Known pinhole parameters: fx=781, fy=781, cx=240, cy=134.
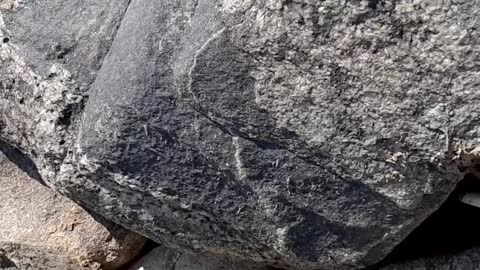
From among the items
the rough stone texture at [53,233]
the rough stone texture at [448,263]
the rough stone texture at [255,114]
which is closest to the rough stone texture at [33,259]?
the rough stone texture at [53,233]

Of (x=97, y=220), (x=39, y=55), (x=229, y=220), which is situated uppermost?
(x=39, y=55)

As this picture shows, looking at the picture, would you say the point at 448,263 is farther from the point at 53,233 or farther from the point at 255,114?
the point at 53,233

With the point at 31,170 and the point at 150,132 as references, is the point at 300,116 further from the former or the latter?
the point at 31,170

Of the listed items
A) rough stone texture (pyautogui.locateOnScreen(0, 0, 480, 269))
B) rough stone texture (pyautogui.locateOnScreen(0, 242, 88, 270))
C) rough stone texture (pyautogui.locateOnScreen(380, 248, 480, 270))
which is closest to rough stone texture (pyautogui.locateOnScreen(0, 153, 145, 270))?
rough stone texture (pyautogui.locateOnScreen(0, 242, 88, 270))

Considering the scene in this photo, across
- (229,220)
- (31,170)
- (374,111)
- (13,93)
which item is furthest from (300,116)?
(31,170)

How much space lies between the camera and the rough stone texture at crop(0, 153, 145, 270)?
1.15 m

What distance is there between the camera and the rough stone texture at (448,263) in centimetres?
92

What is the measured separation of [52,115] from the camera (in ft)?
3.18

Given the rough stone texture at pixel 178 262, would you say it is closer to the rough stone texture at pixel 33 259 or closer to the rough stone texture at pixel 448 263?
the rough stone texture at pixel 33 259

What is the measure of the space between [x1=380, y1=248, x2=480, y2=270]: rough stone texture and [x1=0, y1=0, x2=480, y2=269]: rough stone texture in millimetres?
74

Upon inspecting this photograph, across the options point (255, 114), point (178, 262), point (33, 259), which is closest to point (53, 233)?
point (33, 259)

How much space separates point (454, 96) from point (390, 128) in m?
0.07

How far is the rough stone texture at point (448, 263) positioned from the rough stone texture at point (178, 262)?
211 millimetres

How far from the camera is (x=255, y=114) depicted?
2.62 ft
